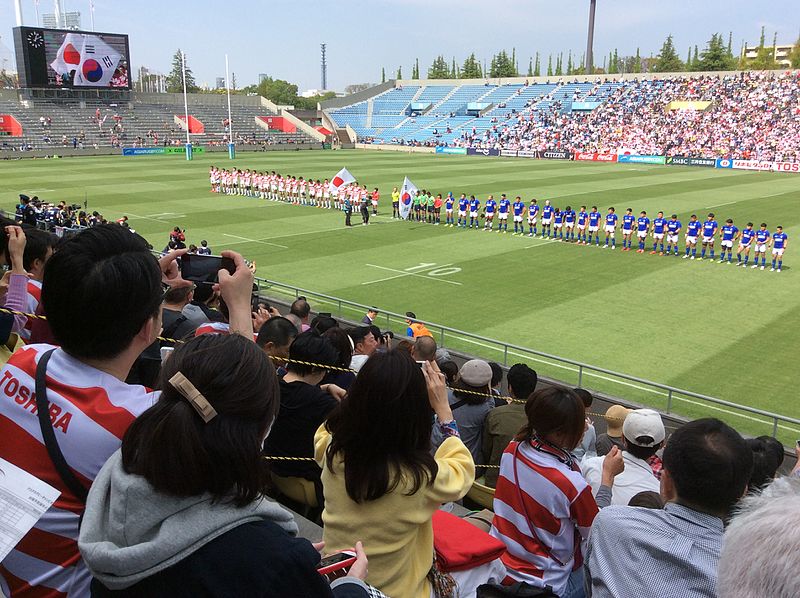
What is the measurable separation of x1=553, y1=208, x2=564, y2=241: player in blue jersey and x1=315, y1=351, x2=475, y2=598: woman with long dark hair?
73.2ft

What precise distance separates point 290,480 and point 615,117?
7249 cm

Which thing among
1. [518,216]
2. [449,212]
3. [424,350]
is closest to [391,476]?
[424,350]

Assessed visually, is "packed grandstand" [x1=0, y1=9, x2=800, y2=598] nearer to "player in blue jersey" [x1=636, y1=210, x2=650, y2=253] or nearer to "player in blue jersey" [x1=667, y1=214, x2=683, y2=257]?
"player in blue jersey" [x1=667, y1=214, x2=683, y2=257]

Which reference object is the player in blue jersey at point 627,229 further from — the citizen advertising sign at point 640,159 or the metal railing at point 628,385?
the citizen advertising sign at point 640,159

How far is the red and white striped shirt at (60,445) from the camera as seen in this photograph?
2.14 m

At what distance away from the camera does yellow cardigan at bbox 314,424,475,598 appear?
2672 mm

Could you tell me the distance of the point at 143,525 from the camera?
1738mm

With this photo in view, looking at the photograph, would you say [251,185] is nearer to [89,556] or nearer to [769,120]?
[89,556]

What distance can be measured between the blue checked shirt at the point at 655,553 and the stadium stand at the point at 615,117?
57361 millimetres

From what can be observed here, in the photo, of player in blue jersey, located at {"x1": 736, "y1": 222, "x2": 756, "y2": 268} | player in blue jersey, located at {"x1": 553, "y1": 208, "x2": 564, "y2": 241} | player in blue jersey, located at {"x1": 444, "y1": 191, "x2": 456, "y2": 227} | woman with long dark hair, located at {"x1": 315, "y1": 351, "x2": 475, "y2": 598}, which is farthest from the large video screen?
woman with long dark hair, located at {"x1": 315, "y1": 351, "x2": 475, "y2": 598}

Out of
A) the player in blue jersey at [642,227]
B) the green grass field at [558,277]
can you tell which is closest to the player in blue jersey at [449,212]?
the green grass field at [558,277]

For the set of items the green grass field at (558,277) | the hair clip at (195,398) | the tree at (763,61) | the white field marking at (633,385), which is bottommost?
the white field marking at (633,385)

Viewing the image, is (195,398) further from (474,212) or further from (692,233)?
(474,212)

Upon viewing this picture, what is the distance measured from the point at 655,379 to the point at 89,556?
11.1 m
